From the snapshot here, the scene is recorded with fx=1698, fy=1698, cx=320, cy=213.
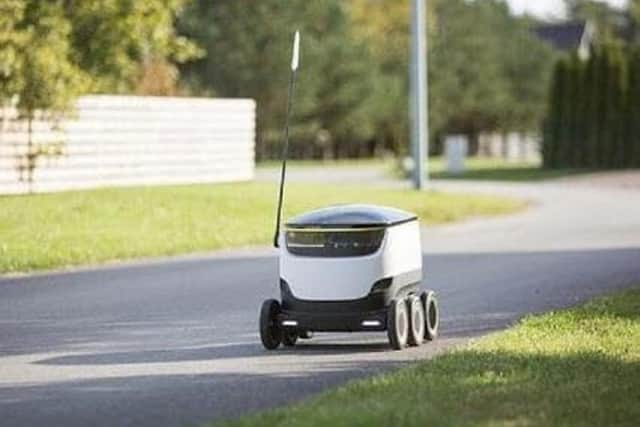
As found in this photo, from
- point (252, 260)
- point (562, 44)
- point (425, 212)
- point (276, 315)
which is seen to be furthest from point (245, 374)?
point (562, 44)

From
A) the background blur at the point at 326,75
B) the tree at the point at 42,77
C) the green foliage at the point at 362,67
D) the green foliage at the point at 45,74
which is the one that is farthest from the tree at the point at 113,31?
the green foliage at the point at 362,67

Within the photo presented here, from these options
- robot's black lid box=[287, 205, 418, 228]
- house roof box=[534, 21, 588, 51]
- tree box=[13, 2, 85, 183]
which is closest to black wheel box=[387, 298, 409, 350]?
robot's black lid box=[287, 205, 418, 228]

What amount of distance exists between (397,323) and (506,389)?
2833mm

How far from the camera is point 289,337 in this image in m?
14.2

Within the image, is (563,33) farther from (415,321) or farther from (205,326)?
(415,321)

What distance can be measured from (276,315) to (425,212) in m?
18.2

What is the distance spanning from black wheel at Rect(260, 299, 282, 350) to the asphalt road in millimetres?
109

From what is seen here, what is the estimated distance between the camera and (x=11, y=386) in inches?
463

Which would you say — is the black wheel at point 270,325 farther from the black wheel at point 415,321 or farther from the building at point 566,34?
the building at point 566,34

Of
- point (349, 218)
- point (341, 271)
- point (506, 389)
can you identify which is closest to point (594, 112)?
point (349, 218)

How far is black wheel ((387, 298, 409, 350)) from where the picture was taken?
1355 cm

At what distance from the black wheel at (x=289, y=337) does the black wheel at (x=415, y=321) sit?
96cm

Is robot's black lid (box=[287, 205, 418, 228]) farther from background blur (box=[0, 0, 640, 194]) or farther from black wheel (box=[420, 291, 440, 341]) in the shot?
background blur (box=[0, 0, 640, 194])

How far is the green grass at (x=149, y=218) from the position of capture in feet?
74.9
